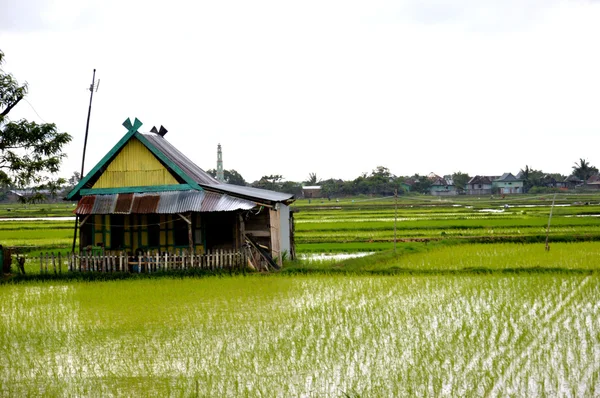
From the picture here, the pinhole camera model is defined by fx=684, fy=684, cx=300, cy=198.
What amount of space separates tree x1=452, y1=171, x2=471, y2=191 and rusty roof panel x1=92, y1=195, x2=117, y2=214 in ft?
324

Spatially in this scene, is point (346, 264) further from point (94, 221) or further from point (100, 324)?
point (100, 324)

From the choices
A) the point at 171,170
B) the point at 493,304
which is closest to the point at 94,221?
the point at 171,170

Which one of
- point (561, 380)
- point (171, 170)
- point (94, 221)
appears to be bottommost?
point (561, 380)

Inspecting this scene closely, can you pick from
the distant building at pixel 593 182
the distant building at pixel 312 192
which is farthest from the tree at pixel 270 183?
the distant building at pixel 593 182

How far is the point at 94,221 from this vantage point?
21297mm

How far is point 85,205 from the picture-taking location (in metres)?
20.4

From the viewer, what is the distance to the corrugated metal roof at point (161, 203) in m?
19.4

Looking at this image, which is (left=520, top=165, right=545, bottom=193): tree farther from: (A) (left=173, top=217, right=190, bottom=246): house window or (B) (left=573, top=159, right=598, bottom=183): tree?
(A) (left=173, top=217, right=190, bottom=246): house window

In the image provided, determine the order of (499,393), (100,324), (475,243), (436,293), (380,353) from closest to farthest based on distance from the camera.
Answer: (499,393), (380,353), (100,324), (436,293), (475,243)

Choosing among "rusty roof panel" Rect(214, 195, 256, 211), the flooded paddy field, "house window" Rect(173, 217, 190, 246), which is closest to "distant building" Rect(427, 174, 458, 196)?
"house window" Rect(173, 217, 190, 246)

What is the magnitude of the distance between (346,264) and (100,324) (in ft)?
30.6

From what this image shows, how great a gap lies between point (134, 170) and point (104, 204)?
138 centimetres

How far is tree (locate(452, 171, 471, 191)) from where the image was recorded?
114262mm

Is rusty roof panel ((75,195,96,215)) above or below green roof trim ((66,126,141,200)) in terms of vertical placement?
below
